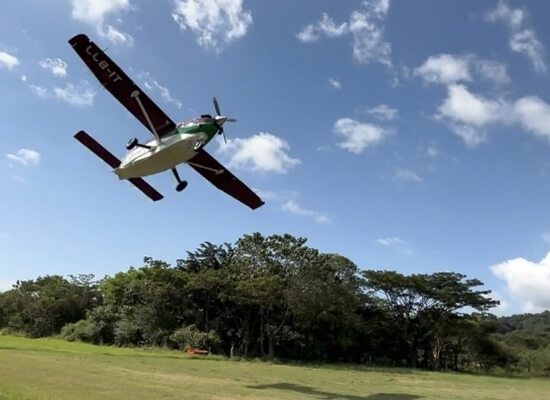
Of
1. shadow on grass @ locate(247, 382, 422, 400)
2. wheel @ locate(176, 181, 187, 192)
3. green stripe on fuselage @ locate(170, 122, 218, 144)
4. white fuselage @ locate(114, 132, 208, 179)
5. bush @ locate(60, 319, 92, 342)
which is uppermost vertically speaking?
green stripe on fuselage @ locate(170, 122, 218, 144)

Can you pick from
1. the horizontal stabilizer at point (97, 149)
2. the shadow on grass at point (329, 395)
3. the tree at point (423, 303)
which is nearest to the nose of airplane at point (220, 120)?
the horizontal stabilizer at point (97, 149)

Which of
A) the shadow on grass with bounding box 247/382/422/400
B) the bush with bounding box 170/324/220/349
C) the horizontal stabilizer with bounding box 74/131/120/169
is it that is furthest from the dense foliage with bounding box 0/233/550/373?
the horizontal stabilizer with bounding box 74/131/120/169

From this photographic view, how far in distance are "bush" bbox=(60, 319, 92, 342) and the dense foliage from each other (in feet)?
0.36

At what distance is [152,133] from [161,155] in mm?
820

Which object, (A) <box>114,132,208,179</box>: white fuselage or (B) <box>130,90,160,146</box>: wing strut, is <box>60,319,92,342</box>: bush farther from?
(B) <box>130,90,160,146</box>: wing strut

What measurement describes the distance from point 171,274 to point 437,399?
3008 centimetres

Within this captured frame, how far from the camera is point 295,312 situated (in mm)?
41406

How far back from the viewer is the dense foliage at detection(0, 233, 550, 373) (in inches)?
1657

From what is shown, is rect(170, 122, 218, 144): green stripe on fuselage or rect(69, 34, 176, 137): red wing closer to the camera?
rect(69, 34, 176, 137): red wing

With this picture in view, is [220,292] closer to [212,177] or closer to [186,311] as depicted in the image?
[186,311]

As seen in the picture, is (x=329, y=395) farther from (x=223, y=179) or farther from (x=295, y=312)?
(x=295, y=312)

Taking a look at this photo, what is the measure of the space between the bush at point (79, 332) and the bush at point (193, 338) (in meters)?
12.9

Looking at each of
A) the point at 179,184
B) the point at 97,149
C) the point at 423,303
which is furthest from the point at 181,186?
the point at 423,303

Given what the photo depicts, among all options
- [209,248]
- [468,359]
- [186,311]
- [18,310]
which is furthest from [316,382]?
[18,310]
